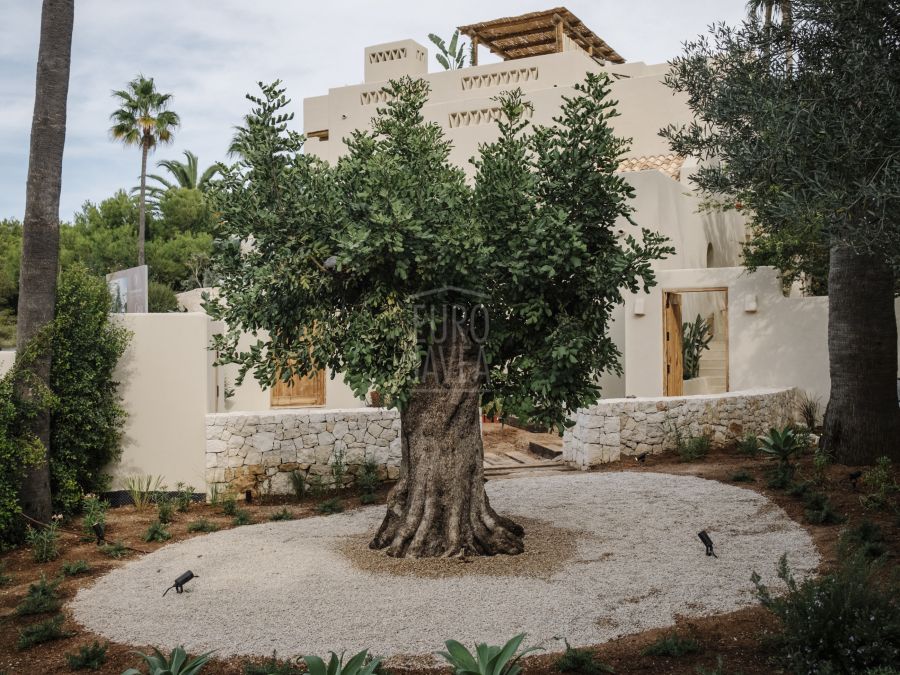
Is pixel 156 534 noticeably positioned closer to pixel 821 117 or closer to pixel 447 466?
pixel 447 466

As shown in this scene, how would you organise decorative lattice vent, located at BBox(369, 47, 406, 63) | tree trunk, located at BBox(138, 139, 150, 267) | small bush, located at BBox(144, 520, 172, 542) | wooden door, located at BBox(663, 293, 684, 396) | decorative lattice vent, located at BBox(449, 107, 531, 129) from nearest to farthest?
small bush, located at BBox(144, 520, 172, 542)
wooden door, located at BBox(663, 293, 684, 396)
decorative lattice vent, located at BBox(449, 107, 531, 129)
decorative lattice vent, located at BBox(369, 47, 406, 63)
tree trunk, located at BBox(138, 139, 150, 267)

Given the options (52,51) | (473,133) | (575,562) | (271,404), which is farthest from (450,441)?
(473,133)

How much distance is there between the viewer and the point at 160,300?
21719 mm

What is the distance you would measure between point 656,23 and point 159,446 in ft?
41.9

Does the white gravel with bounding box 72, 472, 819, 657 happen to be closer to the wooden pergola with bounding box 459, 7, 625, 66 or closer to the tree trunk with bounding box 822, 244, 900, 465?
the tree trunk with bounding box 822, 244, 900, 465

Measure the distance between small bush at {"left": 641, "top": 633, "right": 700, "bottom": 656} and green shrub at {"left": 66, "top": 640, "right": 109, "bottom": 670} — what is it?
3613mm

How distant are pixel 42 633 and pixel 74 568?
6.48 ft

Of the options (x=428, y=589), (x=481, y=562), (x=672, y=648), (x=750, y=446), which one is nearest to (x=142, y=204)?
(x=750, y=446)

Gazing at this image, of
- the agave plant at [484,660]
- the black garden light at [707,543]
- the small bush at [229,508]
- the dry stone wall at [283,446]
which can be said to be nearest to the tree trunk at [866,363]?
the black garden light at [707,543]

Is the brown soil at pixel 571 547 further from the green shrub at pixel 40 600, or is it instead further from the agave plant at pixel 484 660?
the agave plant at pixel 484 660

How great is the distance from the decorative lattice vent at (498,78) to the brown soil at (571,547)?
1384 cm

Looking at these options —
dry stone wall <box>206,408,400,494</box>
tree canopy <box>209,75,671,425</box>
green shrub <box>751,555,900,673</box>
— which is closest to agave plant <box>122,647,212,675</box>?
tree canopy <box>209,75,671,425</box>

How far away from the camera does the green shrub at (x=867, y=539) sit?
6.81 meters

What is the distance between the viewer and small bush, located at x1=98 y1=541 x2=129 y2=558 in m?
8.27
